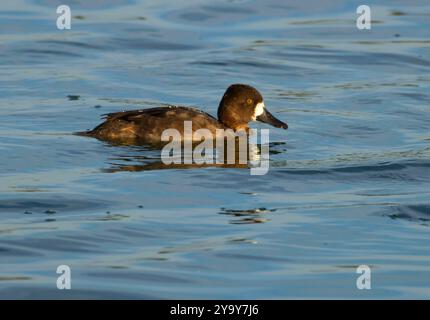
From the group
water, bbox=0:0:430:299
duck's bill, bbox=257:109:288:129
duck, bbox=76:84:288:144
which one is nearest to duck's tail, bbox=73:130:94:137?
duck, bbox=76:84:288:144

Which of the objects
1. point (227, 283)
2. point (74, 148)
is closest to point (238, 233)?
point (227, 283)

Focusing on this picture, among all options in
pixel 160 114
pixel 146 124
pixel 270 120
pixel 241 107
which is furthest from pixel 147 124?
pixel 270 120

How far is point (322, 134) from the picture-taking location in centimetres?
1512

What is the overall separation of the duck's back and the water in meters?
0.35

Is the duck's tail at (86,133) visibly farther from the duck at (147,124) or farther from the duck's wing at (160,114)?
the duck's wing at (160,114)

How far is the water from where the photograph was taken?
10078 millimetres

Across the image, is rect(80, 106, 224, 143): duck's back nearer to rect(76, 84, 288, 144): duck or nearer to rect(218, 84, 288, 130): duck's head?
rect(76, 84, 288, 144): duck

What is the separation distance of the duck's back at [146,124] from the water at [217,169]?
1.13 ft

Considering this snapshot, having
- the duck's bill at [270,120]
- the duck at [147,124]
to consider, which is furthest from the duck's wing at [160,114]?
the duck's bill at [270,120]

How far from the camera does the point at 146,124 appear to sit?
48.8ft

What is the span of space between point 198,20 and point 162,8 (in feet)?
2.30
